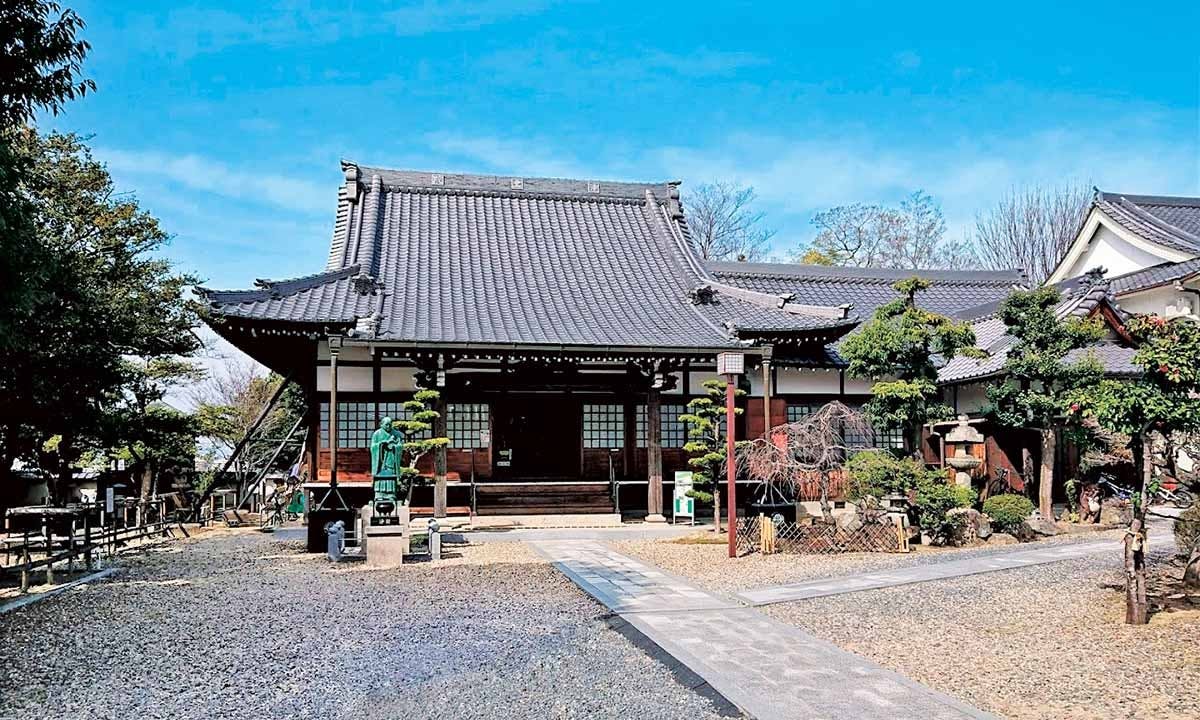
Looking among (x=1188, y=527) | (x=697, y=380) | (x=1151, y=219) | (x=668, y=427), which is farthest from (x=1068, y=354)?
(x=1151, y=219)

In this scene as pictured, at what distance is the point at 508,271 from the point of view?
1864cm

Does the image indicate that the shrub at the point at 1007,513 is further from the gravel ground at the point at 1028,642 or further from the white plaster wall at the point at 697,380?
the white plaster wall at the point at 697,380

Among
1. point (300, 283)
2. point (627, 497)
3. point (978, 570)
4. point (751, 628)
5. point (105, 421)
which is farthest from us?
point (627, 497)

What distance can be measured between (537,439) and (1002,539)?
29.4ft

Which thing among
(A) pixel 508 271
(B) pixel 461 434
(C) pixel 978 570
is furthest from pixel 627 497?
(C) pixel 978 570

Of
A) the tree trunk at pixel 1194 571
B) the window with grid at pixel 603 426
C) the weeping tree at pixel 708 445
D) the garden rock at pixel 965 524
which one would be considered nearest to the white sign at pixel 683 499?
the weeping tree at pixel 708 445

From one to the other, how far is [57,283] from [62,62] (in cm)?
373

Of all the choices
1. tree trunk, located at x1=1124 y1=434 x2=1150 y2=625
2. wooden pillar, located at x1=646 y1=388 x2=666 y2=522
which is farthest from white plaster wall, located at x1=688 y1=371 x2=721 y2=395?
tree trunk, located at x1=1124 y1=434 x2=1150 y2=625

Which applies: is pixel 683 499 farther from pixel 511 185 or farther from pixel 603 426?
pixel 511 185

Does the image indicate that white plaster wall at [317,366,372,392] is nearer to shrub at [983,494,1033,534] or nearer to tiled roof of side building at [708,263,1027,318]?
tiled roof of side building at [708,263,1027,318]

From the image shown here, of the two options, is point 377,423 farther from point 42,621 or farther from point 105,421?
point 42,621

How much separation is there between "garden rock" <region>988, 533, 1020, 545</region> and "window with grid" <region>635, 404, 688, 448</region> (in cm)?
618

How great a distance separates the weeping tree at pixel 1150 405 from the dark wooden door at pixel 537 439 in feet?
37.7

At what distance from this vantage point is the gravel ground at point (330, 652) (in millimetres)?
5430
